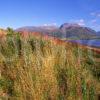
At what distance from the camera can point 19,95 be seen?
779 cm

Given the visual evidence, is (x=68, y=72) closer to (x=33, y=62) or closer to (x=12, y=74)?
(x=33, y=62)

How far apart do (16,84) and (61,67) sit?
1511mm

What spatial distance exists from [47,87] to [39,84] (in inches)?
8.3

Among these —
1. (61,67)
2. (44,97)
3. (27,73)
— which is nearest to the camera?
(44,97)

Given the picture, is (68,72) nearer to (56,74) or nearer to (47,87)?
(56,74)

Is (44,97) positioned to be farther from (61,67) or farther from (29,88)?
(61,67)

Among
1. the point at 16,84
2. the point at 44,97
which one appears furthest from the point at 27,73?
the point at 44,97

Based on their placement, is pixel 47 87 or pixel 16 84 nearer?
pixel 47 87

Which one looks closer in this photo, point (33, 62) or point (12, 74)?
point (33, 62)

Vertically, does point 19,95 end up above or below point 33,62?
below

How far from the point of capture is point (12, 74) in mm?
9234

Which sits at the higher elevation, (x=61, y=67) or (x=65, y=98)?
(x=61, y=67)

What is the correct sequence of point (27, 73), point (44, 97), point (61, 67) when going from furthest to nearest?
point (61, 67) < point (27, 73) < point (44, 97)

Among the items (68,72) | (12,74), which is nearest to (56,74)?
(68,72)
